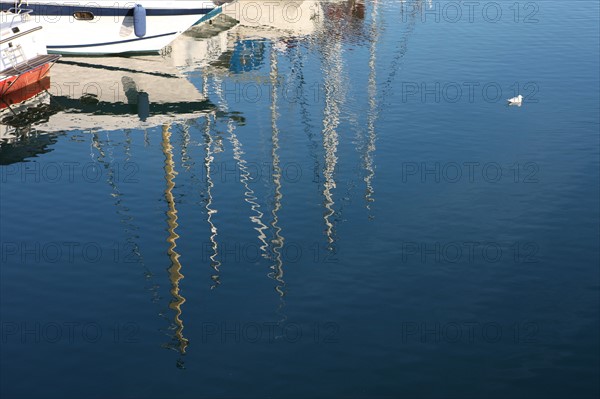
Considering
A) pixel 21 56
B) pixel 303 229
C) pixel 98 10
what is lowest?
pixel 303 229

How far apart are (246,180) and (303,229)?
484cm

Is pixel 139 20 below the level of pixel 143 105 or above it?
above

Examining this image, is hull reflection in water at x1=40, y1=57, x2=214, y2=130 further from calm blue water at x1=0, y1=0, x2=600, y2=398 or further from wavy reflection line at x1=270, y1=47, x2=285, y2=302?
wavy reflection line at x1=270, y1=47, x2=285, y2=302

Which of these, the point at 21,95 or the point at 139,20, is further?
the point at 139,20

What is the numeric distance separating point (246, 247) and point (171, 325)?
5321 millimetres

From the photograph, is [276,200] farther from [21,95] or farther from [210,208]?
[21,95]

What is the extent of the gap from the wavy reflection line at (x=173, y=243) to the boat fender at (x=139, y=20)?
11.4 metres

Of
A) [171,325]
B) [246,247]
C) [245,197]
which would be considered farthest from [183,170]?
[171,325]

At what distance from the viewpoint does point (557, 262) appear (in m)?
29.7

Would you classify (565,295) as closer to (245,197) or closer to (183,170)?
(245,197)

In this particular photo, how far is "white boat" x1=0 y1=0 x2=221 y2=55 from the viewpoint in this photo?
5003 centimetres

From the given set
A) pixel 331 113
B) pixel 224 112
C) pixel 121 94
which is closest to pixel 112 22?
pixel 121 94

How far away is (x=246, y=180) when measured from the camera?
36188 mm

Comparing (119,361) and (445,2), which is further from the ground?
(445,2)
